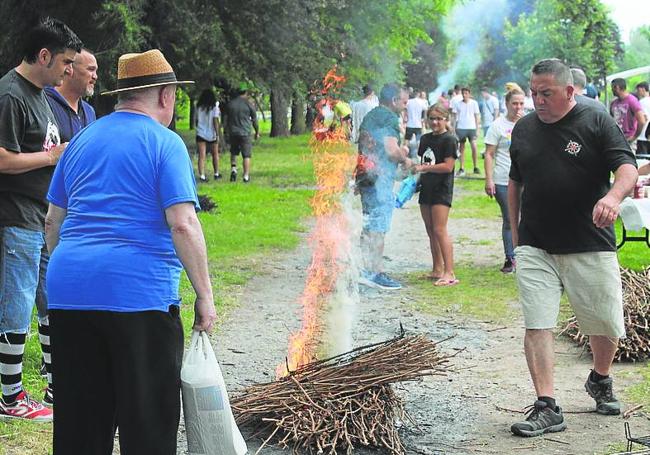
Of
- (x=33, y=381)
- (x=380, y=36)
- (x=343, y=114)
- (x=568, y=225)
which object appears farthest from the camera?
(x=380, y=36)

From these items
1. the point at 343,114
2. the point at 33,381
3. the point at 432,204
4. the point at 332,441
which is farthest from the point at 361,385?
the point at 343,114

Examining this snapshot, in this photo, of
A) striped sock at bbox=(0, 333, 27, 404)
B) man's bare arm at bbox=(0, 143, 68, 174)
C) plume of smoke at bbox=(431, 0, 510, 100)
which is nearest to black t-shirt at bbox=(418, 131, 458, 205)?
man's bare arm at bbox=(0, 143, 68, 174)

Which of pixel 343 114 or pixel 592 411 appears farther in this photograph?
pixel 343 114

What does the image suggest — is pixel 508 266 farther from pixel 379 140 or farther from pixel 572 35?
pixel 572 35

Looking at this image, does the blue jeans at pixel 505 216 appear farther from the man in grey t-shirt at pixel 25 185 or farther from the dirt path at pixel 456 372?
the man in grey t-shirt at pixel 25 185

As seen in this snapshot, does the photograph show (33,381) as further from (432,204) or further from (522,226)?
(432,204)

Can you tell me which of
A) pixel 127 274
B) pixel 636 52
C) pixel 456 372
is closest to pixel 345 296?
pixel 456 372

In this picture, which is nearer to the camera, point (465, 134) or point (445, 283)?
point (445, 283)

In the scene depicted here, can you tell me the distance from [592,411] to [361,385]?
67.4 inches

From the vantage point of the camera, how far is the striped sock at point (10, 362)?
553 cm

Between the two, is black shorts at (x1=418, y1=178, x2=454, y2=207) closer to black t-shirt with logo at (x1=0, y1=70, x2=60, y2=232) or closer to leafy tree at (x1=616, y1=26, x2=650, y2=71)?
black t-shirt with logo at (x1=0, y1=70, x2=60, y2=232)

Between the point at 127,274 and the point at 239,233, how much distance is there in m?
9.80

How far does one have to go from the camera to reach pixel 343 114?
15.3 metres

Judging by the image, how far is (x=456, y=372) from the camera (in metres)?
5.98
